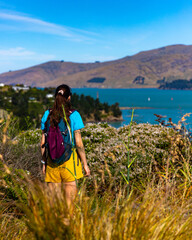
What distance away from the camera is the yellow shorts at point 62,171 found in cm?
400

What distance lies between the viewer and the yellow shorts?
4004 mm

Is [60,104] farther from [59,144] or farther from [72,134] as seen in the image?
[59,144]

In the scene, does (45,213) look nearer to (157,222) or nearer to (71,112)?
(157,222)

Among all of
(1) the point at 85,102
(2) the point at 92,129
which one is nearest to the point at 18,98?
(1) the point at 85,102

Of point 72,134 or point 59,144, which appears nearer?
point 59,144

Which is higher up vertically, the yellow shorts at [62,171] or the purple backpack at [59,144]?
the purple backpack at [59,144]

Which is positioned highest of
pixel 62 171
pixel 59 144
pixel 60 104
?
pixel 60 104

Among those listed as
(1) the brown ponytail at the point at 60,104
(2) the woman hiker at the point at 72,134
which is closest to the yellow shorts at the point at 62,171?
(2) the woman hiker at the point at 72,134

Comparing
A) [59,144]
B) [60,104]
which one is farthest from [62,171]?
[60,104]

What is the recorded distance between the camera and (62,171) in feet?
13.2

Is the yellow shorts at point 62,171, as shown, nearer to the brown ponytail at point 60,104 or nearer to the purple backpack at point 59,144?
the purple backpack at point 59,144

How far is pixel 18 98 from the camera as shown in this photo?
122250 mm

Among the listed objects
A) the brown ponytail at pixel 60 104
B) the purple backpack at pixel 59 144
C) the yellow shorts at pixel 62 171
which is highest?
the brown ponytail at pixel 60 104

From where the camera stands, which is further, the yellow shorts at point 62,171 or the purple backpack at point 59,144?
the yellow shorts at point 62,171
